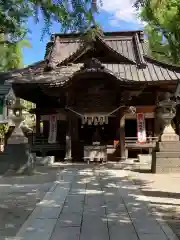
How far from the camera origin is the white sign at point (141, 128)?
18375 mm

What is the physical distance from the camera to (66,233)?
5379 mm

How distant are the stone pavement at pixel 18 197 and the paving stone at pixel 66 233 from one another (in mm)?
689

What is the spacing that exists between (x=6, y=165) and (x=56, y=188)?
16.1 ft

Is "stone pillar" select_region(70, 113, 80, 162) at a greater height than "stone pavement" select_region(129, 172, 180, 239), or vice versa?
"stone pillar" select_region(70, 113, 80, 162)

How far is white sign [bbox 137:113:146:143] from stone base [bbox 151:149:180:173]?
534 centimetres

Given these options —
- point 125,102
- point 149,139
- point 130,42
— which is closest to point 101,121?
point 125,102

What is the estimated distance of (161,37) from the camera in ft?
86.2

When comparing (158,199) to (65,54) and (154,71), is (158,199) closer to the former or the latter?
(154,71)

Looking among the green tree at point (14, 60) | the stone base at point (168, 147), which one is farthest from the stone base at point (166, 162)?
the green tree at point (14, 60)

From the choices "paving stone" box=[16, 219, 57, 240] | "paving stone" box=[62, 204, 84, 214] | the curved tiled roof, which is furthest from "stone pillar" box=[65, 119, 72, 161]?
"paving stone" box=[16, 219, 57, 240]

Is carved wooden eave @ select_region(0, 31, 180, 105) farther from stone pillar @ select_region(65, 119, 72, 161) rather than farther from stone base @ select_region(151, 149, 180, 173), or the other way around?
stone base @ select_region(151, 149, 180, 173)

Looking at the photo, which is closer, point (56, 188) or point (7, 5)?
point (7, 5)

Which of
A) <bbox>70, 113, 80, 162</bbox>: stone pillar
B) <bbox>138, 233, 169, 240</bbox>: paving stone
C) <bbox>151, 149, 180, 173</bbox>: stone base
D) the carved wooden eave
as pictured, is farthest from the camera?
<bbox>70, 113, 80, 162</bbox>: stone pillar

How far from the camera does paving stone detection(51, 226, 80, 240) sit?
517 centimetres
